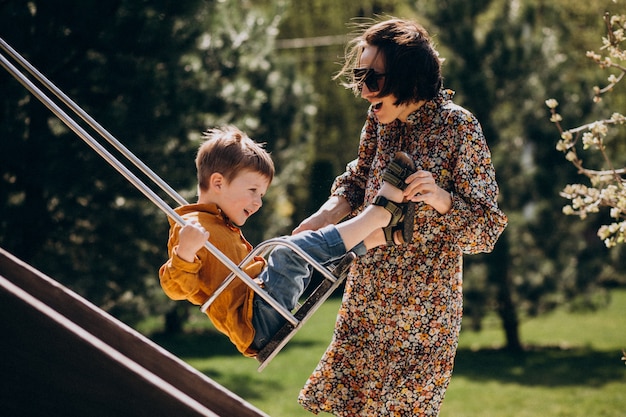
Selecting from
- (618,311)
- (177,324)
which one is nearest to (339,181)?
(177,324)

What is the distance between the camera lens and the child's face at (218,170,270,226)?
329 cm

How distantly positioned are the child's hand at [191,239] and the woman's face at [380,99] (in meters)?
0.77

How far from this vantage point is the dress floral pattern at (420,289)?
2881mm

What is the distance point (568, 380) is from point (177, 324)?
6502 millimetres

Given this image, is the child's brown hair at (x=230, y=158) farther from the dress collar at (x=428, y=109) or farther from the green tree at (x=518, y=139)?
the green tree at (x=518, y=139)

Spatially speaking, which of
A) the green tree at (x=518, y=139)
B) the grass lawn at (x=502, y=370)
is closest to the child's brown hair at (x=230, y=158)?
the grass lawn at (x=502, y=370)

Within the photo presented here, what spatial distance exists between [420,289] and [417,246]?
157 millimetres

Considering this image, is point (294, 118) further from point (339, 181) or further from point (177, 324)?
point (339, 181)

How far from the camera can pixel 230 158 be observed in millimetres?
3295

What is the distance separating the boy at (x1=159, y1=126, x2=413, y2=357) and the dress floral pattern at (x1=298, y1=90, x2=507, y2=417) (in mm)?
159

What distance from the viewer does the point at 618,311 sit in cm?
1542

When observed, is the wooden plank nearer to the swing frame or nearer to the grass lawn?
the swing frame

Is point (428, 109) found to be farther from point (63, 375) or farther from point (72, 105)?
point (63, 375)

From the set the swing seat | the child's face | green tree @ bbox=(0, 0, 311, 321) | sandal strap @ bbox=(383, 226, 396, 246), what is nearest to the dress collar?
sandal strap @ bbox=(383, 226, 396, 246)
